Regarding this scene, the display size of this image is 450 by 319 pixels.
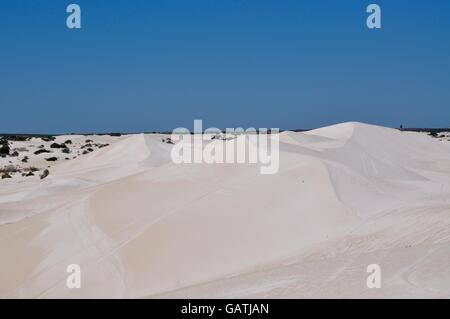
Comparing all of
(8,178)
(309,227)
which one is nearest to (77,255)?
(309,227)

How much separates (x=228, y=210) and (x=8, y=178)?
13862 millimetres

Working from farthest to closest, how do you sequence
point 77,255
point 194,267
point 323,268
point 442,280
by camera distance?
point 77,255 → point 194,267 → point 323,268 → point 442,280

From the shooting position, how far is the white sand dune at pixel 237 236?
6.76 m

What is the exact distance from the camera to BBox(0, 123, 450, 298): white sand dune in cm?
676

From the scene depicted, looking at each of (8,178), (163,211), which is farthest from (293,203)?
(8,178)

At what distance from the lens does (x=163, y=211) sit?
11.2 meters

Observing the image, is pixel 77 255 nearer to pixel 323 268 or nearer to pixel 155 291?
pixel 155 291

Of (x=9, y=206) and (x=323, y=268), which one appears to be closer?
(x=323, y=268)

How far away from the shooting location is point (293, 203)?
35.7ft

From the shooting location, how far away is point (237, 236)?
31.9 feet
